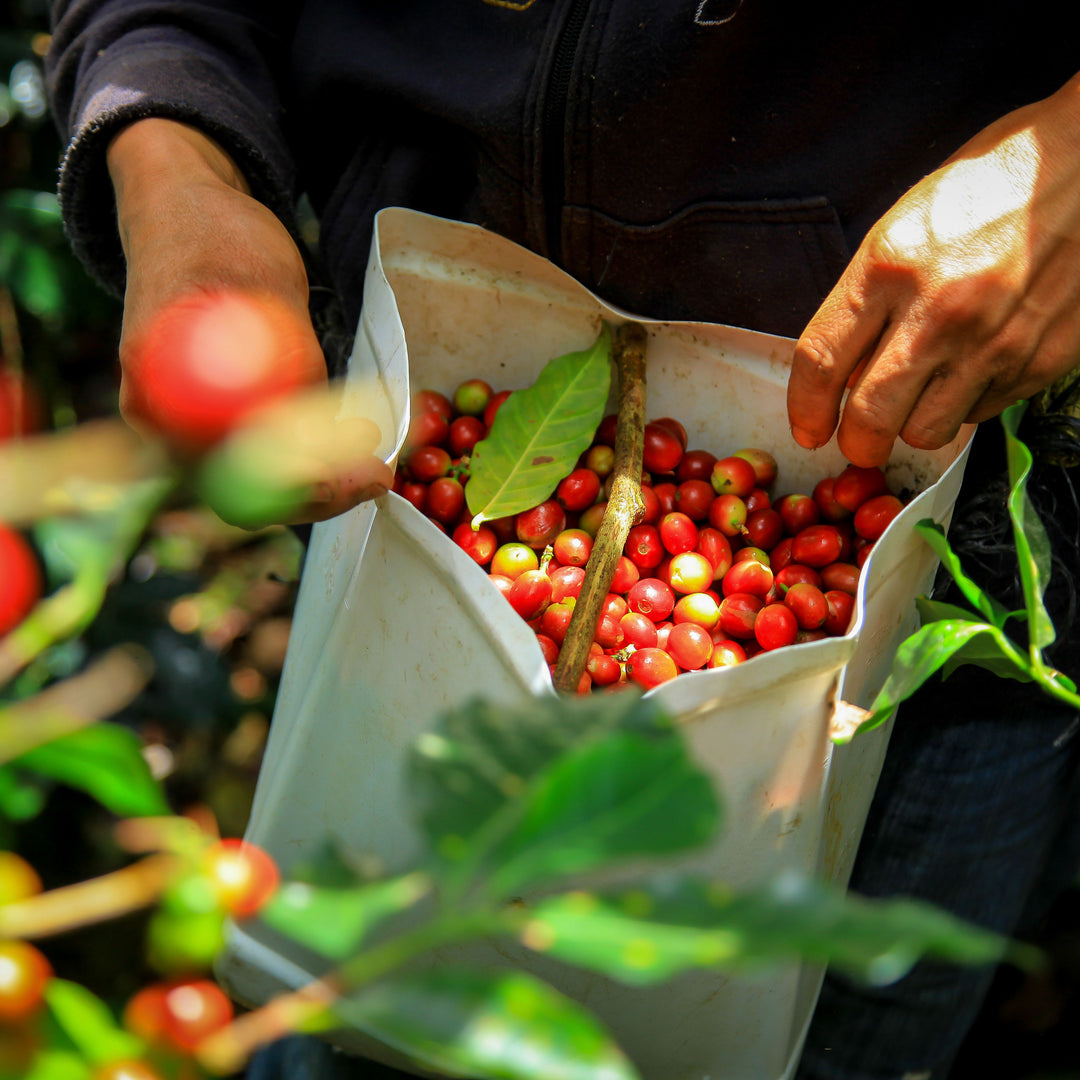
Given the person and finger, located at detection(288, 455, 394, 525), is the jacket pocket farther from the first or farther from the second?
finger, located at detection(288, 455, 394, 525)

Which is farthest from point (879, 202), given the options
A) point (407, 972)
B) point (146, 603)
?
point (146, 603)

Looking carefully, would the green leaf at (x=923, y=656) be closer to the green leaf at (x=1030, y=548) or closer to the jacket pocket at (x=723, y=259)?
the green leaf at (x=1030, y=548)

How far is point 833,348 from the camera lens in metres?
0.80

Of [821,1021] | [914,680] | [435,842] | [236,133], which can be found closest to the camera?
[435,842]

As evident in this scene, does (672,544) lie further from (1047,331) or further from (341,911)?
(341,911)

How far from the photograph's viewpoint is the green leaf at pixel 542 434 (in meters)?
0.99

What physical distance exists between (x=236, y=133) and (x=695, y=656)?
2.44ft

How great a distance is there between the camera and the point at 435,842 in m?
0.27

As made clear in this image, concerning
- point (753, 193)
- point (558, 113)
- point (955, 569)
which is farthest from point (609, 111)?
point (955, 569)

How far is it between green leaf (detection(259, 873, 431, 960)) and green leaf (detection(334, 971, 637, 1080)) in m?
0.02

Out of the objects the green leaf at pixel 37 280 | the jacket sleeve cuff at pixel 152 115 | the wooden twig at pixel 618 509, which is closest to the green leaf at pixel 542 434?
the wooden twig at pixel 618 509

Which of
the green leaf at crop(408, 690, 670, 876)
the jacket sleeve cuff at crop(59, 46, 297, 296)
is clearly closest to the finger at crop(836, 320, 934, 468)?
the green leaf at crop(408, 690, 670, 876)

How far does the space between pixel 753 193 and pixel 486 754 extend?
0.84 m

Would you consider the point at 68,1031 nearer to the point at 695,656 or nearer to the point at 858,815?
the point at 695,656
